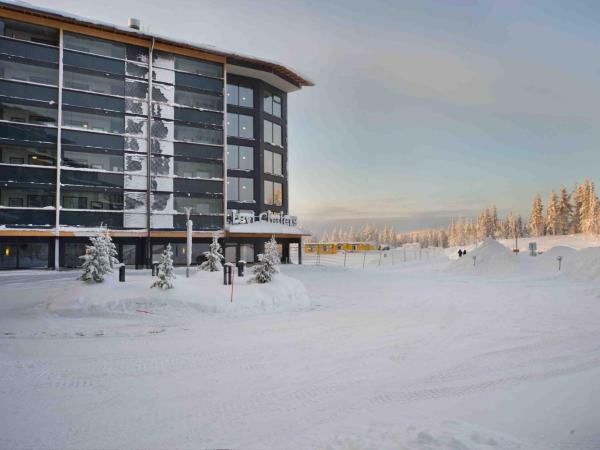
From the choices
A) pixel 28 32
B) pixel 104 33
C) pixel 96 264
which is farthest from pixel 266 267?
pixel 28 32

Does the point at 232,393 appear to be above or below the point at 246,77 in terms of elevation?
below

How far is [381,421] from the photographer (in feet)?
20.4

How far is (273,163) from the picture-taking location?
2036 inches

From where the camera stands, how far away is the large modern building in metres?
39.0

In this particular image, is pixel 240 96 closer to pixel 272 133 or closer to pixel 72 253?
pixel 272 133

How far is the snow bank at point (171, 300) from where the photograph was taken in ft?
48.2

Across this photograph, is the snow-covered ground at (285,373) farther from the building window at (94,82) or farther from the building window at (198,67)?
the building window at (198,67)

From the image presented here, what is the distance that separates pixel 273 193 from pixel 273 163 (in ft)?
12.2

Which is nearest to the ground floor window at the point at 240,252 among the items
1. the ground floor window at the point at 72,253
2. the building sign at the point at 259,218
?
the building sign at the point at 259,218

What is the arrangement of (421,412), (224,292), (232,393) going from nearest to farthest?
(421,412)
(232,393)
(224,292)

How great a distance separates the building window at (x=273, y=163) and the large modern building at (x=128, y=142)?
0.85ft

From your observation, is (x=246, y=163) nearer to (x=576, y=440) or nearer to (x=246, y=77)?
(x=246, y=77)

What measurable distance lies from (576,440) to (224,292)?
12.5 meters

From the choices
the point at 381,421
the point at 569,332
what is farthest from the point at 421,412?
the point at 569,332
